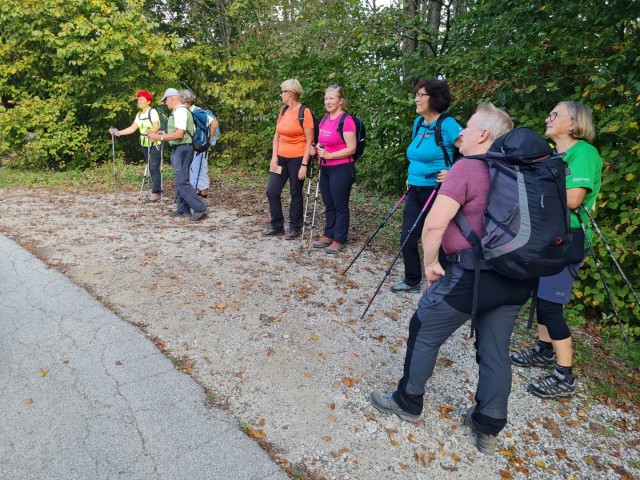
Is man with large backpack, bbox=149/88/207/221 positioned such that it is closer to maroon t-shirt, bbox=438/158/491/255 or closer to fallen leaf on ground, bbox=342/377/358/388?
fallen leaf on ground, bbox=342/377/358/388

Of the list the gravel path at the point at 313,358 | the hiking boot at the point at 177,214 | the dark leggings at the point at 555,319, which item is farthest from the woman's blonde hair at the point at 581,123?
the hiking boot at the point at 177,214

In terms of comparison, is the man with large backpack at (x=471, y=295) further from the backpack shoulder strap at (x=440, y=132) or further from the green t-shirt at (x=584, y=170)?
the backpack shoulder strap at (x=440, y=132)

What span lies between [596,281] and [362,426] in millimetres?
3092

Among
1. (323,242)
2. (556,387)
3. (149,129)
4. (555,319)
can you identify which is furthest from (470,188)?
(149,129)

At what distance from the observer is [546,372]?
3.55 metres

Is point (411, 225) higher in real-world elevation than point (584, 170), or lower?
lower

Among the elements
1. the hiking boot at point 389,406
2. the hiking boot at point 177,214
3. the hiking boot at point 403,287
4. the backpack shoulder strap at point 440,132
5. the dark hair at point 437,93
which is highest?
the dark hair at point 437,93

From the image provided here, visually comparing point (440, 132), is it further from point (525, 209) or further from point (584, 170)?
point (525, 209)

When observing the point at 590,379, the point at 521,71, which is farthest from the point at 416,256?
the point at 521,71

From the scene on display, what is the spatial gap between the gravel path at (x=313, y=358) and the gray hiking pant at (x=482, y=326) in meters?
0.36

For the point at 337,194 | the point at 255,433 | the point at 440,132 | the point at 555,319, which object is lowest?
the point at 255,433

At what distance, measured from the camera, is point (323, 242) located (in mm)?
6160

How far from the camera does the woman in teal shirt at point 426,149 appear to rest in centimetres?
397

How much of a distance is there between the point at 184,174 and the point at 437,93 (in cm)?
447
